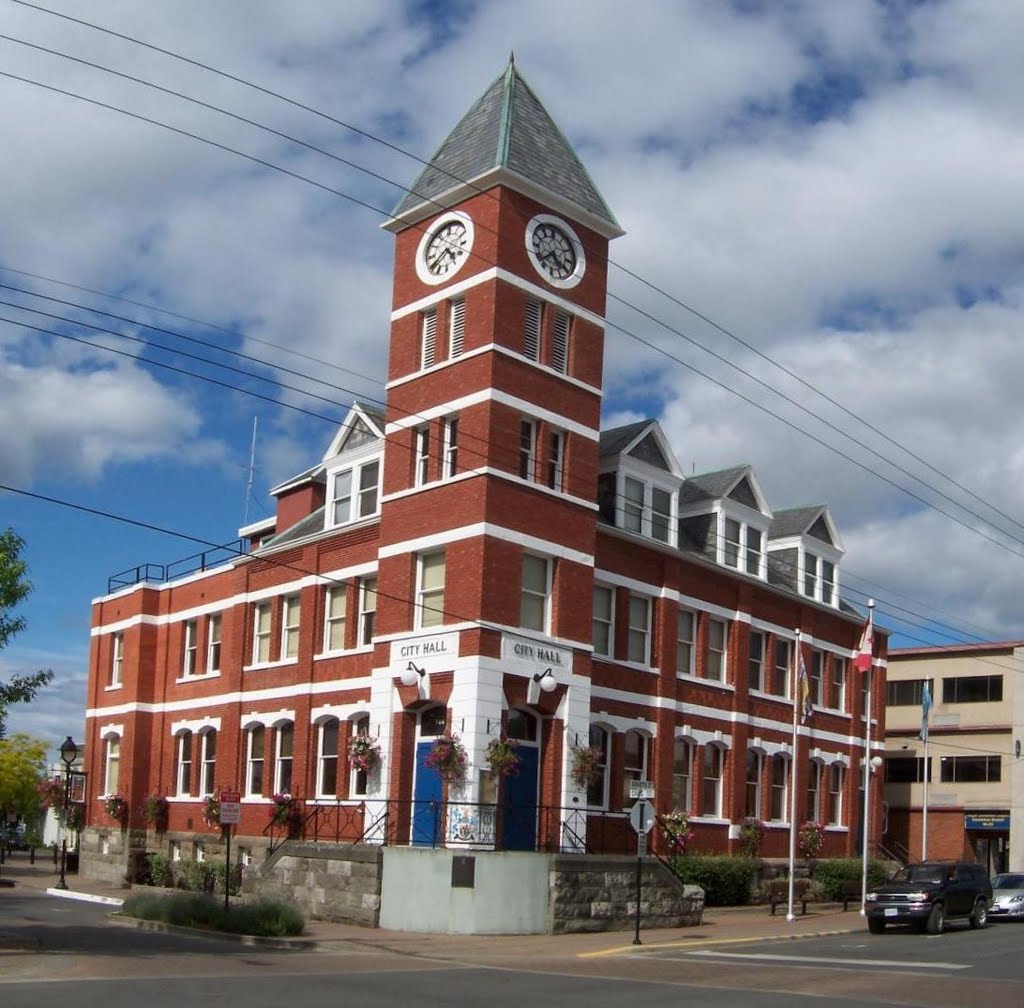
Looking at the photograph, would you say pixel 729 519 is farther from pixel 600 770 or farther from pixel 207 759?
pixel 207 759

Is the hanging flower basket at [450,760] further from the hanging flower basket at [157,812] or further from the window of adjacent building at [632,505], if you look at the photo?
the hanging flower basket at [157,812]

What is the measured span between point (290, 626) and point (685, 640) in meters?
11.0

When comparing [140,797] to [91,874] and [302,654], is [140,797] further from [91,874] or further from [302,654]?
[302,654]

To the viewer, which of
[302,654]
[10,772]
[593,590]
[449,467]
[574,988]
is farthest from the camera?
[10,772]

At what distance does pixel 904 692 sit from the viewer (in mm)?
58219

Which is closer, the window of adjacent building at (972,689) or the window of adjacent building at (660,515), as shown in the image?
the window of adjacent building at (660,515)

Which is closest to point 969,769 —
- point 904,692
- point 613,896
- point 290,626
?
point 904,692

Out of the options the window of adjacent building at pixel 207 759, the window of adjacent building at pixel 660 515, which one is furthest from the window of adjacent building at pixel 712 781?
the window of adjacent building at pixel 207 759

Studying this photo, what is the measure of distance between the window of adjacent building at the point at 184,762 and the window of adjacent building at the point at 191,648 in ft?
6.55

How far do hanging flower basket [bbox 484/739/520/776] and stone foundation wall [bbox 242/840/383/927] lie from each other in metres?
3.15

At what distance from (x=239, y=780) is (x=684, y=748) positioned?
1258cm

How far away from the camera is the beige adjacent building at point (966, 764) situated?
54.2 m

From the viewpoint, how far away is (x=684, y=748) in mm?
37562

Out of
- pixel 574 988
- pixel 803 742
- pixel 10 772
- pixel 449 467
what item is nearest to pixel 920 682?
pixel 803 742
